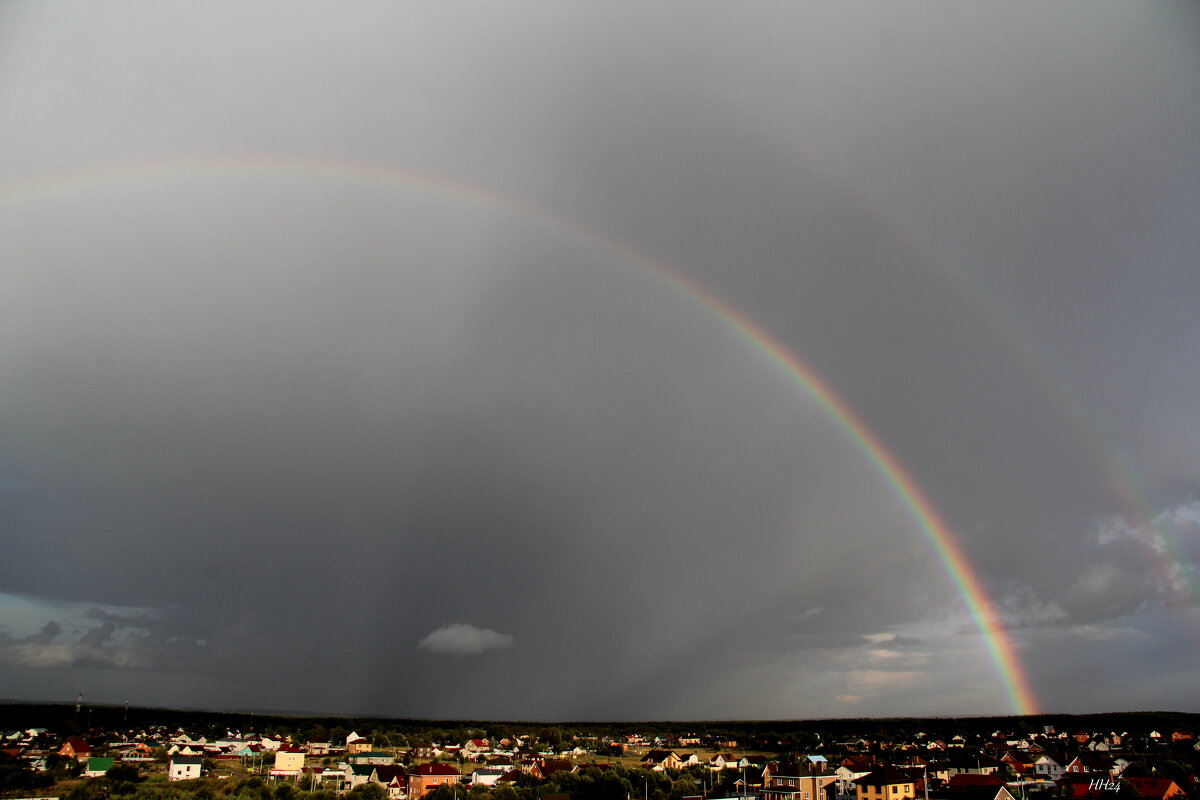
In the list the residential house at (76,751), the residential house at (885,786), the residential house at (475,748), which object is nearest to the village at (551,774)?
the residential house at (885,786)

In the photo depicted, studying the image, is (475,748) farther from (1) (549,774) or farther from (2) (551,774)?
(2) (551,774)

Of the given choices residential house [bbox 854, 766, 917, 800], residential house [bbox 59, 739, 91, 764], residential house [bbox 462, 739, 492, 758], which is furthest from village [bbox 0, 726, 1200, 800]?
residential house [bbox 462, 739, 492, 758]

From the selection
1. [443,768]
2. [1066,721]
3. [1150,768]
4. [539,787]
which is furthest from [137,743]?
[1066,721]

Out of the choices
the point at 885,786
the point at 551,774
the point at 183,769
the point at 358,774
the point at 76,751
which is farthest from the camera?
the point at 76,751

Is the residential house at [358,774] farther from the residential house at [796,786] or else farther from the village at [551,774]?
the residential house at [796,786]

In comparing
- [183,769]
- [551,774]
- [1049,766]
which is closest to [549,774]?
[551,774]

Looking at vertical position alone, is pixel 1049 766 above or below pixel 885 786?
below
